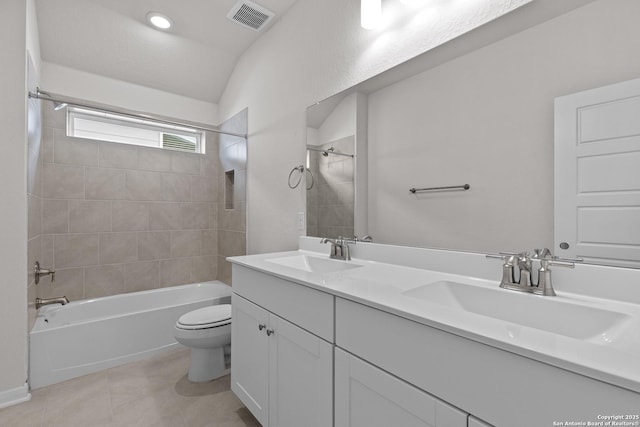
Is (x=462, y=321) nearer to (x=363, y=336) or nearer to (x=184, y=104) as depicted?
(x=363, y=336)

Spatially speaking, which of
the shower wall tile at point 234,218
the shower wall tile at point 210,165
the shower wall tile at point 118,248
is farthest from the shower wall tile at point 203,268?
the shower wall tile at point 210,165

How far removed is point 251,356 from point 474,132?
1.39m

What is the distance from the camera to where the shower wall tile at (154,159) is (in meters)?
2.84

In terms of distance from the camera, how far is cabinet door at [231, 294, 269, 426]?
1.34m

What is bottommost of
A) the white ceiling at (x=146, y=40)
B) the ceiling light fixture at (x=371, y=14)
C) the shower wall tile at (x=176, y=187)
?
the shower wall tile at (x=176, y=187)

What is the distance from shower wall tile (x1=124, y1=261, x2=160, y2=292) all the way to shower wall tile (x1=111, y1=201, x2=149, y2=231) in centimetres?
34

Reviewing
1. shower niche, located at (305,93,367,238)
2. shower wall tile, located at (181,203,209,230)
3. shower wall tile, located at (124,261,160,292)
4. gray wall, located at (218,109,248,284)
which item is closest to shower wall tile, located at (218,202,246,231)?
gray wall, located at (218,109,248,284)

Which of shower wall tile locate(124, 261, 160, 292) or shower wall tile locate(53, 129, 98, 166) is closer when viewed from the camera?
shower wall tile locate(53, 129, 98, 166)

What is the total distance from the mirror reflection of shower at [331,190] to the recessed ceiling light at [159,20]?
5.21ft

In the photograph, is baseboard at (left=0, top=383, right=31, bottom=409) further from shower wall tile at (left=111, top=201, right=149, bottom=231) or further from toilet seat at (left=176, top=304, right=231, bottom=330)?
shower wall tile at (left=111, top=201, right=149, bottom=231)

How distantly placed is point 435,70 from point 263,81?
1629 millimetres

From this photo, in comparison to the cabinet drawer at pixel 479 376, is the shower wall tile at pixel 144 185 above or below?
above

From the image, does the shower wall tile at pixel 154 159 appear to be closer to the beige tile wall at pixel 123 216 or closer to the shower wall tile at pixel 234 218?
the beige tile wall at pixel 123 216

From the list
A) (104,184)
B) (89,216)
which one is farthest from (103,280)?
(104,184)
